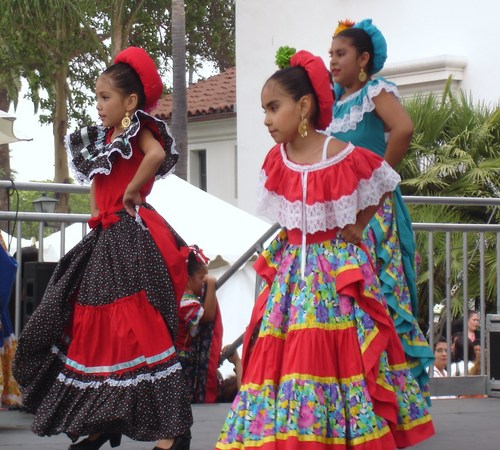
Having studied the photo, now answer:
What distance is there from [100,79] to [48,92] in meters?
29.6

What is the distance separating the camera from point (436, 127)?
15641 millimetres

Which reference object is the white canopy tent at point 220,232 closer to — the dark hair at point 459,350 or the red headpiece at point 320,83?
the dark hair at point 459,350

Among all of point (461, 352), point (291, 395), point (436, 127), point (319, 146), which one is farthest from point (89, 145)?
point (436, 127)

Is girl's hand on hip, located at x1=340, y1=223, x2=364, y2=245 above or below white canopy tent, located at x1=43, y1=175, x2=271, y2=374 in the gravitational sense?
above

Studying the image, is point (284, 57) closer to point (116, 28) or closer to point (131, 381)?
point (131, 381)

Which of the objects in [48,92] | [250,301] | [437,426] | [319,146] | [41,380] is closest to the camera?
[319,146]

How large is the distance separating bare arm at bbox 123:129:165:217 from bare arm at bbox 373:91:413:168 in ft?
3.62

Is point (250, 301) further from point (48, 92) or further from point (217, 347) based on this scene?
point (48, 92)

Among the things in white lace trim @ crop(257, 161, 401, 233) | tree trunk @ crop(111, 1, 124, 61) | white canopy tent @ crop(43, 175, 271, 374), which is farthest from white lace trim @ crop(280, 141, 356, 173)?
tree trunk @ crop(111, 1, 124, 61)

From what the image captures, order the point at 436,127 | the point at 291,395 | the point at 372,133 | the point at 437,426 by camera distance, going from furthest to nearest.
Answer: the point at 436,127, the point at 437,426, the point at 372,133, the point at 291,395

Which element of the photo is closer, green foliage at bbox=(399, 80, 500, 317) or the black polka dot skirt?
the black polka dot skirt

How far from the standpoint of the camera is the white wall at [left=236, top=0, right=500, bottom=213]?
20125 millimetres

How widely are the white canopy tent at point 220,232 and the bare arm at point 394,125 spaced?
5.51 metres

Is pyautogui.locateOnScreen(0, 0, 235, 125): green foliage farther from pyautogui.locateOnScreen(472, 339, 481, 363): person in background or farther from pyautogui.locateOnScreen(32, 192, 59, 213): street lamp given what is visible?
pyautogui.locateOnScreen(472, 339, 481, 363): person in background
